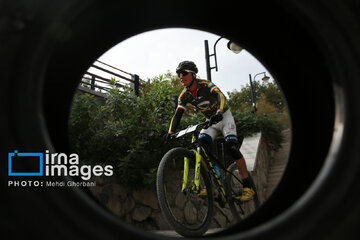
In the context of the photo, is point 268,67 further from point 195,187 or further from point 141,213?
point 141,213

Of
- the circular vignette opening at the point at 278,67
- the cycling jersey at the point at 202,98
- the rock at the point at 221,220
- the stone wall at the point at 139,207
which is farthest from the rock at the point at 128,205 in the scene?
the circular vignette opening at the point at 278,67

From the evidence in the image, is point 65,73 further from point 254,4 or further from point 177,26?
point 254,4

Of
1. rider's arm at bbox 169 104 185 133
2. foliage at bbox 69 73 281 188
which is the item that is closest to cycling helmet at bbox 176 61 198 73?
rider's arm at bbox 169 104 185 133

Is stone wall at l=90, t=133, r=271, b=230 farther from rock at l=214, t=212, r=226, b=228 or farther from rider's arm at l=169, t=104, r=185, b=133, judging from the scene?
rider's arm at l=169, t=104, r=185, b=133

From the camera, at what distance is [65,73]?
3.57 feet

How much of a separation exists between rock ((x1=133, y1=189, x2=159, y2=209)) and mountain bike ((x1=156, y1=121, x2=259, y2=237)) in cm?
34

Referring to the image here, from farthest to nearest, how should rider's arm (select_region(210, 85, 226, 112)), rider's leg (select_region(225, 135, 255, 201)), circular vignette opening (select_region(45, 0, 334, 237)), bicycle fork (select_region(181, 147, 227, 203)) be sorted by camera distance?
rider's leg (select_region(225, 135, 255, 201))
rider's arm (select_region(210, 85, 226, 112))
bicycle fork (select_region(181, 147, 227, 203))
circular vignette opening (select_region(45, 0, 334, 237))

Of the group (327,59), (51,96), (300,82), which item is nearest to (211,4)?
(300,82)

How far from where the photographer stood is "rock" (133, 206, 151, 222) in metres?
4.95

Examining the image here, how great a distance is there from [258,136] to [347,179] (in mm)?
6603

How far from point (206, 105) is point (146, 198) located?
2.58m

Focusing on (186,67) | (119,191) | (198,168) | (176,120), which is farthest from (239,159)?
(119,191)

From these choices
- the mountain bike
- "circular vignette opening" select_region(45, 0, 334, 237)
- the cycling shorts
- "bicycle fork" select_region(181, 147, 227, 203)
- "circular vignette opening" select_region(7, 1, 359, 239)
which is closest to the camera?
"circular vignette opening" select_region(7, 1, 359, 239)

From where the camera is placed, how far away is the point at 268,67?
138 cm
